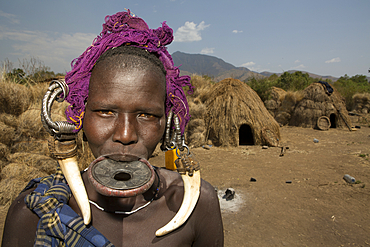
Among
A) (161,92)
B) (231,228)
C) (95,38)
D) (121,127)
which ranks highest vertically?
(95,38)

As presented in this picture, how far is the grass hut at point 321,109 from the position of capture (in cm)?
1417

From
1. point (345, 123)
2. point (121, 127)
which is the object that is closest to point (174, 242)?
point (121, 127)

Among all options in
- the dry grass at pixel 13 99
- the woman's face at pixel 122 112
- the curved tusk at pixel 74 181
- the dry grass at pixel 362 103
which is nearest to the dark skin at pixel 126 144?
the woman's face at pixel 122 112

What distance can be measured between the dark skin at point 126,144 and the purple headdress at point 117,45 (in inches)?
3.4

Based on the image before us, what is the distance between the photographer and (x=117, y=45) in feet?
3.53

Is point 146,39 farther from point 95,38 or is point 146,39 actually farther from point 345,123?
point 345,123

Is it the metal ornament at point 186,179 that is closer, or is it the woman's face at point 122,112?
the woman's face at point 122,112

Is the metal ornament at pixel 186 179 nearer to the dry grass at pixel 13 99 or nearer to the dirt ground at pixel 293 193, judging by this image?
the dirt ground at pixel 293 193

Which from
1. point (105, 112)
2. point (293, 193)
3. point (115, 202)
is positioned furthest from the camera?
point (293, 193)

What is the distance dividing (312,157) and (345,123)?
25.7ft

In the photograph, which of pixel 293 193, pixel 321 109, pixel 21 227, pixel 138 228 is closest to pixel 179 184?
pixel 138 228

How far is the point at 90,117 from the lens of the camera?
0.98 meters

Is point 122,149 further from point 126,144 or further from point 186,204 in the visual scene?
point 186,204

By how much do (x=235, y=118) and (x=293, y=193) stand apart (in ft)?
16.6
